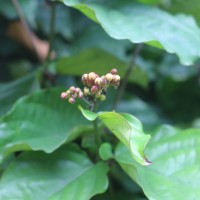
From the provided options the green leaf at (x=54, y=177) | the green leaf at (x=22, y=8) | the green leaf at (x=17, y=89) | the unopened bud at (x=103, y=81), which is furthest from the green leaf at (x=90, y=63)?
the unopened bud at (x=103, y=81)

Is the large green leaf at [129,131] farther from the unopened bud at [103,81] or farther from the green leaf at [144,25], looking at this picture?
the green leaf at [144,25]

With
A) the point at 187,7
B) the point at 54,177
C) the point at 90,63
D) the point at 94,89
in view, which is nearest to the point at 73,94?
the point at 94,89

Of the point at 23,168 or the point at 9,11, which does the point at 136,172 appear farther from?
the point at 9,11

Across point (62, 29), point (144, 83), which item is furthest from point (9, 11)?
point (144, 83)

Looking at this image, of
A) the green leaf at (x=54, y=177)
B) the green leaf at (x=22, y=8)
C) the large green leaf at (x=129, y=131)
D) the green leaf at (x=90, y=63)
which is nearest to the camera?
the large green leaf at (x=129, y=131)

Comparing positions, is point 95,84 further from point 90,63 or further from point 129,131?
point 90,63
